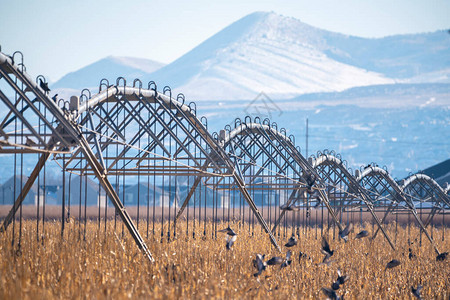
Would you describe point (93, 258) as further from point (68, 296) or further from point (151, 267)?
point (68, 296)

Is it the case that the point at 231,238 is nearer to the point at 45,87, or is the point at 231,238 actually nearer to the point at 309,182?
the point at 45,87

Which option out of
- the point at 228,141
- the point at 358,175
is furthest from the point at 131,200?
the point at 228,141

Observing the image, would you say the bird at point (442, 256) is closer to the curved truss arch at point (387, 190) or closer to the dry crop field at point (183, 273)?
the dry crop field at point (183, 273)

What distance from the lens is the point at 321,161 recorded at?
30.5m

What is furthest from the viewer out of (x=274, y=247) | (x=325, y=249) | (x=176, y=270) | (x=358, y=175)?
(x=358, y=175)

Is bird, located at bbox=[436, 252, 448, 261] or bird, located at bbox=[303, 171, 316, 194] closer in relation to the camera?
bird, located at bbox=[303, 171, 316, 194]

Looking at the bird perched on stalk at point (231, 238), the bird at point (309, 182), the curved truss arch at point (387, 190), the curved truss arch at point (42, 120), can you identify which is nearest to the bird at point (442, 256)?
the bird at point (309, 182)

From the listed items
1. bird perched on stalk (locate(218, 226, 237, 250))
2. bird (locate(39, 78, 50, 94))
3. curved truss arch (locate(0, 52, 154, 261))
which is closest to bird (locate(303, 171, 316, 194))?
bird perched on stalk (locate(218, 226, 237, 250))

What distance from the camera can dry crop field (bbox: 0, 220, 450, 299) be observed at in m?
10.7

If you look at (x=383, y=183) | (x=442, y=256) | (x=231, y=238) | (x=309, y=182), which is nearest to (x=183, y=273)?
(x=231, y=238)

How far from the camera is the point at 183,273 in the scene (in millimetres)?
13516

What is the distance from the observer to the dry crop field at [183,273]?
10.7m

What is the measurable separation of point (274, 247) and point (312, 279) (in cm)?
686

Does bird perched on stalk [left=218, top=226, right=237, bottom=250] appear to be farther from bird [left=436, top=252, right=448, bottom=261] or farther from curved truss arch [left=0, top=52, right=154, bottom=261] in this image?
bird [left=436, top=252, right=448, bottom=261]
